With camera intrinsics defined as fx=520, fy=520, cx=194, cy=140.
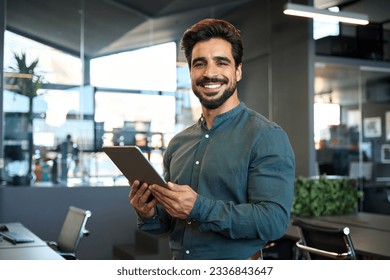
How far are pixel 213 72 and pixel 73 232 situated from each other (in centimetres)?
217

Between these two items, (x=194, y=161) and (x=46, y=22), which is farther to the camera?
(x=46, y=22)

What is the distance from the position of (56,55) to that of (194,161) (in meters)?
3.86

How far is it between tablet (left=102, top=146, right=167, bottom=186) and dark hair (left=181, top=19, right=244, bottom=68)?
1.35ft

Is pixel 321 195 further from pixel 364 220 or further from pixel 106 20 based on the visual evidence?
pixel 106 20

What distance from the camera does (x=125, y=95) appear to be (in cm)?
542

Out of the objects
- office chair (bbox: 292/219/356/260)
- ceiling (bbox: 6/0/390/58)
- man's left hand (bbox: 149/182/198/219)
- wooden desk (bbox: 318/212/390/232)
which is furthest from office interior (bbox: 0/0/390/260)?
man's left hand (bbox: 149/182/198/219)

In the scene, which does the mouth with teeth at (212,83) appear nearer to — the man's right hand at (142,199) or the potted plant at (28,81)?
the man's right hand at (142,199)

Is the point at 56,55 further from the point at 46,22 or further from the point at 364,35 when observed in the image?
the point at 364,35

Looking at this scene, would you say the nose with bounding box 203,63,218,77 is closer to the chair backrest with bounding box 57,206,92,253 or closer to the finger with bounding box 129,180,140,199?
the finger with bounding box 129,180,140,199

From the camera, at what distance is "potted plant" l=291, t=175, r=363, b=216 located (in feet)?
12.6

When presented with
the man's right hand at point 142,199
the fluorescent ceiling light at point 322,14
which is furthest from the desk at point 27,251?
the fluorescent ceiling light at point 322,14

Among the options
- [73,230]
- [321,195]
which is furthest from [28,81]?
[321,195]
